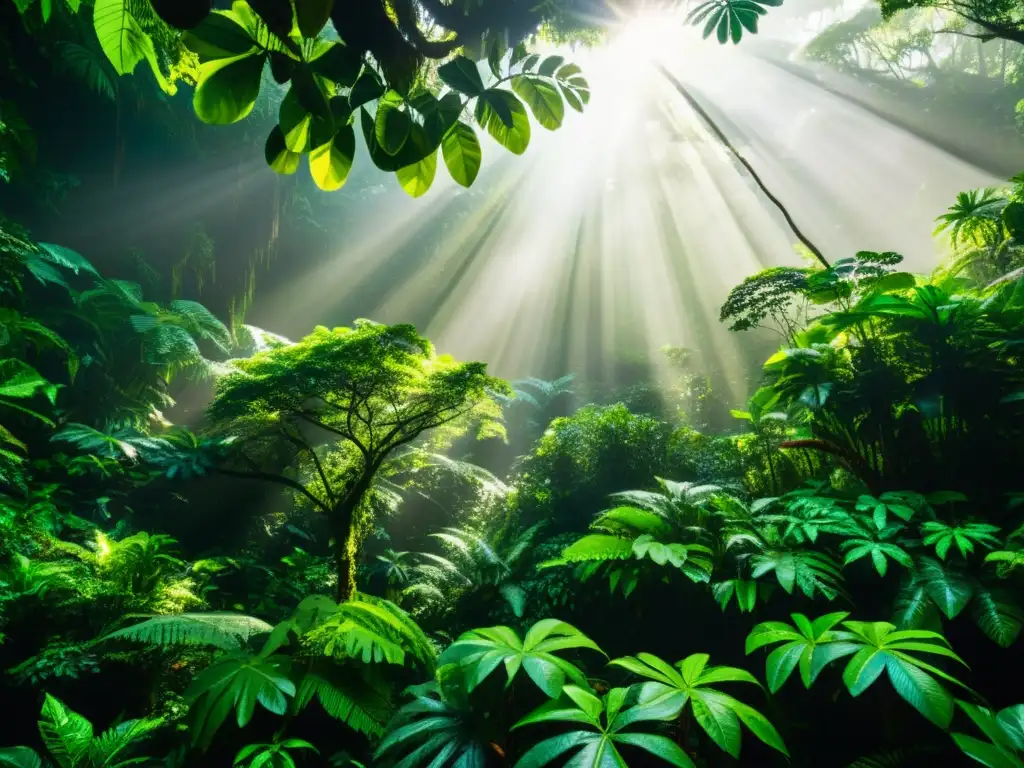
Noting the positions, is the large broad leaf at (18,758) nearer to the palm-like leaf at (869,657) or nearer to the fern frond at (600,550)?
the fern frond at (600,550)

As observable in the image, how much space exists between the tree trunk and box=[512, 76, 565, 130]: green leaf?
269 centimetres

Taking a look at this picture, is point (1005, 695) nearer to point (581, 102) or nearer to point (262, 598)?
point (581, 102)

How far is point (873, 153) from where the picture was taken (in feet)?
72.5

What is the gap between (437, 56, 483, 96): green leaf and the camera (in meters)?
0.69

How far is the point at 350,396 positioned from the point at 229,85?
2639mm

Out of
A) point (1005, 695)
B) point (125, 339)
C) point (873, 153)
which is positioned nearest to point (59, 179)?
point (125, 339)

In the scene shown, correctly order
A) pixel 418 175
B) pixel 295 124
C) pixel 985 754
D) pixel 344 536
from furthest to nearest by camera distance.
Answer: pixel 344 536 < pixel 985 754 < pixel 418 175 < pixel 295 124

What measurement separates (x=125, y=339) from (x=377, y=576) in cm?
456

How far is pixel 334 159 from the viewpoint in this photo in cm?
77

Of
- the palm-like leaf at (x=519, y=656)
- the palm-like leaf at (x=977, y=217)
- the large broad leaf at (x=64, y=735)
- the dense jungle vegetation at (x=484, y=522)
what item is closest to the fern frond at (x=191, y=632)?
the dense jungle vegetation at (x=484, y=522)

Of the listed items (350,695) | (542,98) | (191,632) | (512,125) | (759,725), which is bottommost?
(350,695)

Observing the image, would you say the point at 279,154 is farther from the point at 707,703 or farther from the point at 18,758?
the point at 18,758

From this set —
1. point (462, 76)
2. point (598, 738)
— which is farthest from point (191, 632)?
point (462, 76)

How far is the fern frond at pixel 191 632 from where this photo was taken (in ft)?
6.59
